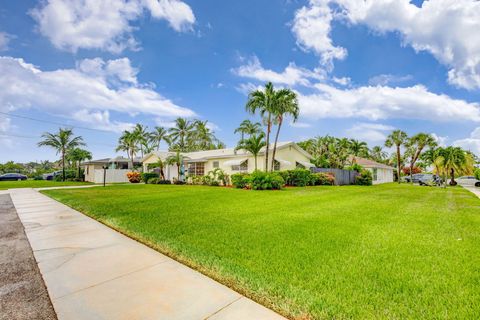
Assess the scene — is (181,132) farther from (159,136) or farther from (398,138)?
(398,138)

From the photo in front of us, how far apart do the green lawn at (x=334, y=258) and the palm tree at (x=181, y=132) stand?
4105cm

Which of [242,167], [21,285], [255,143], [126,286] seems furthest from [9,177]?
[126,286]

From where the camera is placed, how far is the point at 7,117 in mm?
28797

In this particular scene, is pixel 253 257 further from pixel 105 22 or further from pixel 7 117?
pixel 7 117

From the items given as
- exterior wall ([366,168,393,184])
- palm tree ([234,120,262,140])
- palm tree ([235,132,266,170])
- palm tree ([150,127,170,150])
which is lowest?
exterior wall ([366,168,393,184])

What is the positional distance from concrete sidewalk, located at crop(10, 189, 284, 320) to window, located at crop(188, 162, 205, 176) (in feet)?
73.5

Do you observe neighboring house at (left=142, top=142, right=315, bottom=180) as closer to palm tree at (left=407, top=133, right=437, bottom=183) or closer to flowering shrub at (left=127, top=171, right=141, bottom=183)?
flowering shrub at (left=127, top=171, right=141, bottom=183)

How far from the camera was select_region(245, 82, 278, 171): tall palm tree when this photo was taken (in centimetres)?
2050

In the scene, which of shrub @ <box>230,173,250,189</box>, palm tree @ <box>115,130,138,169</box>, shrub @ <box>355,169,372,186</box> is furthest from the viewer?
palm tree @ <box>115,130,138,169</box>

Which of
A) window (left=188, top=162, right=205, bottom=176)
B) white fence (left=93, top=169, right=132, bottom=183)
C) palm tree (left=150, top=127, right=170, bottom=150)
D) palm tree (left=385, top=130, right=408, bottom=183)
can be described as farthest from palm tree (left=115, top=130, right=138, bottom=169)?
palm tree (left=385, top=130, right=408, bottom=183)

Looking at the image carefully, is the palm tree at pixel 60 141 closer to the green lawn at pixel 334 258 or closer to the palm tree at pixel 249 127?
the palm tree at pixel 249 127

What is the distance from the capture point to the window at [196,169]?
27.7 m

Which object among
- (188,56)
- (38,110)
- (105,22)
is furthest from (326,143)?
(38,110)

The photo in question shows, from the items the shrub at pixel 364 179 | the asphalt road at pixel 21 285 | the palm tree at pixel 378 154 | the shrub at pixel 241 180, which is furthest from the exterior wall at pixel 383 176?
the asphalt road at pixel 21 285
